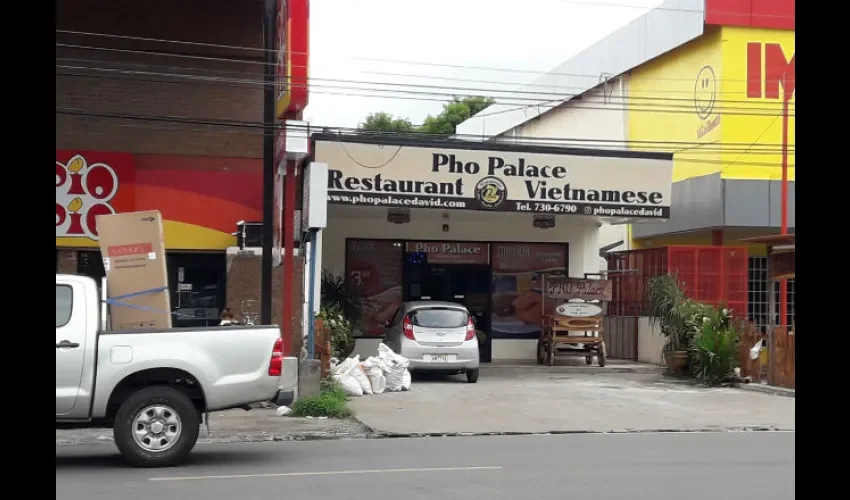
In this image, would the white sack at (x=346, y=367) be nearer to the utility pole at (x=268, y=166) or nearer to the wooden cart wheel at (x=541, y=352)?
the utility pole at (x=268, y=166)

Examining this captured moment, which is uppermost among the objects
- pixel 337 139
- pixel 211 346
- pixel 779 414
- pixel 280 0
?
pixel 280 0

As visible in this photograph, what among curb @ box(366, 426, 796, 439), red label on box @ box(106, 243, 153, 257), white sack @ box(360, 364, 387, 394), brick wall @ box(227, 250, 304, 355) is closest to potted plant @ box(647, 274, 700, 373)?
white sack @ box(360, 364, 387, 394)

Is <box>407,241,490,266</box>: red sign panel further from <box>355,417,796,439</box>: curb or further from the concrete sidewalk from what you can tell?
<box>355,417,796,439</box>: curb

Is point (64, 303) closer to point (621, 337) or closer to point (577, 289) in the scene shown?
point (577, 289)

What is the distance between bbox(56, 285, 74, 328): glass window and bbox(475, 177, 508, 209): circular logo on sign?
11732mm

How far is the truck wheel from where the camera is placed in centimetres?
1005

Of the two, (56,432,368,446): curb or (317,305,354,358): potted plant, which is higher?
(317,305,354,358): potted plant

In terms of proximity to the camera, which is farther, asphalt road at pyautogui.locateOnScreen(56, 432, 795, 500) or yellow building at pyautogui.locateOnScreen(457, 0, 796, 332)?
yellow building at pyautogui.locateOnScreen(457, 0, 796, 332)

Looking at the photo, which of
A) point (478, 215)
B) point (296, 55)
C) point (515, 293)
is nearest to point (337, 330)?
point (478, 215)

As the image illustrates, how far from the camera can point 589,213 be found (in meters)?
21.6

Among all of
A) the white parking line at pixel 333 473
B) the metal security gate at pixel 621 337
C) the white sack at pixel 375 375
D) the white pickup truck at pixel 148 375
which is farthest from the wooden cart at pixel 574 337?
the white pickup truck at pixel 148 375

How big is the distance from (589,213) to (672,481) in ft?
41.4
